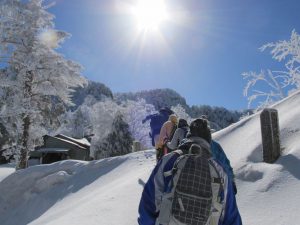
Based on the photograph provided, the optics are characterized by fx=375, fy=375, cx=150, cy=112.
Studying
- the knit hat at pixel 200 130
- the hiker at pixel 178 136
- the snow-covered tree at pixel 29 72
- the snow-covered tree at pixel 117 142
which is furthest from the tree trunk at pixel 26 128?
the snow-covered tree at pixel 117 142

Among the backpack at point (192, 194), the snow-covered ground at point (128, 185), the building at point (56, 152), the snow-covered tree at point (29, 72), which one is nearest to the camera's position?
the backpack at point (192, 194)

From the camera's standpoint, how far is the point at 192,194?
2785 mm

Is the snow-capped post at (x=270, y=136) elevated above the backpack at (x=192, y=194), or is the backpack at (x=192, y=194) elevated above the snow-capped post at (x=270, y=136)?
the snow-capped post at (x=270, y=136)

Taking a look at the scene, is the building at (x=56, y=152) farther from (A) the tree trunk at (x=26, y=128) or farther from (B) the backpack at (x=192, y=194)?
(B) the backpack at (x=192, y=194)

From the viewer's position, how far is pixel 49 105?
2028 centimetres

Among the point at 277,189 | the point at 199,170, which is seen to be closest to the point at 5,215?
the point at 277,189

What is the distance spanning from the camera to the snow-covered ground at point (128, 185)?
6133mm

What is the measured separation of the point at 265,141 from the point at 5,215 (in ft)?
31.5

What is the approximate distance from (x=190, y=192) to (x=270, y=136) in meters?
5.05

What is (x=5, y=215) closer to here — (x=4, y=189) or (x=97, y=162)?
(x=4, y=189)

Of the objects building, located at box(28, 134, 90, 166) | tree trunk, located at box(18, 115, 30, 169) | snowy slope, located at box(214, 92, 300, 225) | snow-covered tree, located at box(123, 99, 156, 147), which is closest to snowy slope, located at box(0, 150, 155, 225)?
snowy slope, located at box(214, 92, 300, 225)

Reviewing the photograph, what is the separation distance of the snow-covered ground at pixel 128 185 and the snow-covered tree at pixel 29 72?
17.7 ft

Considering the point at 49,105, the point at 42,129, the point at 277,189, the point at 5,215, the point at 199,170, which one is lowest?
the point at 5,215

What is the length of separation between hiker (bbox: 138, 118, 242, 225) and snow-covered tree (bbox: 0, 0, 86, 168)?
16557mm
